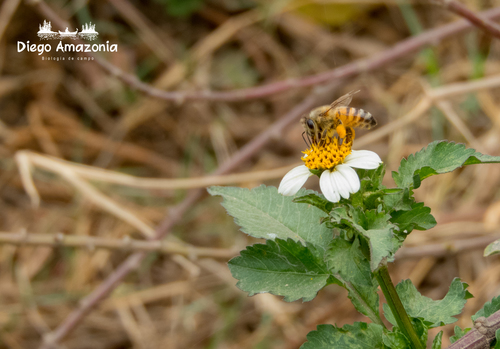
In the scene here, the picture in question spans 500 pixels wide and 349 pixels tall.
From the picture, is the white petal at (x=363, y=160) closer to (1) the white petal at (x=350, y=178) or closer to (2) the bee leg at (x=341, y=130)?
(1) the white petal at (x=350, y=178)

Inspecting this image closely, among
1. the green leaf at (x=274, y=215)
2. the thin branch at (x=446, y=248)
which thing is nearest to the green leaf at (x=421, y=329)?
the green leaf at (x=274, y=215)

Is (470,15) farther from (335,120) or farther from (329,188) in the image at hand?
(329,188)

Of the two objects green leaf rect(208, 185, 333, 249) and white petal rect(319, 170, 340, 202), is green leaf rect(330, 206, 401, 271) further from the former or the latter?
green leaf rect(208, 185, 333, 249)

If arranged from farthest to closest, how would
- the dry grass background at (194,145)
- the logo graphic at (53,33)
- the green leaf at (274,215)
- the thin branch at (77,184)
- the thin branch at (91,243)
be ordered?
the logo graphic at (53,33) < the dry grass background at (194,145) < the thin branch at (77,184) < the thin branch at (91,243) < the green leaf at (274,215)

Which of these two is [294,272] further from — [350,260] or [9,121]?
[9,121]

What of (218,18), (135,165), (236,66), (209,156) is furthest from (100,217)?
(218,18)

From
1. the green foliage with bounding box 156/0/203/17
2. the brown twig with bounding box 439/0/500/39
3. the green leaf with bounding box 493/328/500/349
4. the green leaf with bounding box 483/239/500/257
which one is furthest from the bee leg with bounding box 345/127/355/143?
the green foliage with bounding box 156/0/203/17
